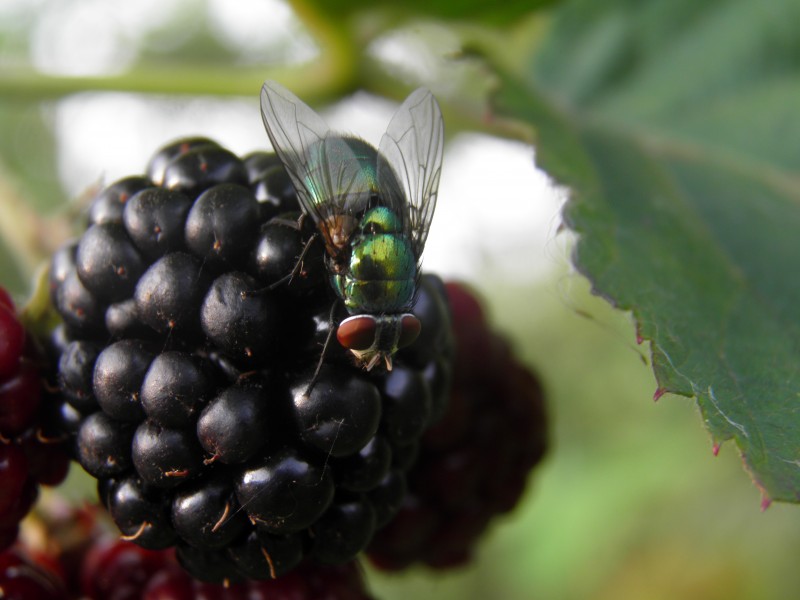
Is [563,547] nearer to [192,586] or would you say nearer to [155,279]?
[192,586]

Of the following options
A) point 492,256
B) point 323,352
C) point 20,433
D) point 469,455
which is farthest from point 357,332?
point 492,256

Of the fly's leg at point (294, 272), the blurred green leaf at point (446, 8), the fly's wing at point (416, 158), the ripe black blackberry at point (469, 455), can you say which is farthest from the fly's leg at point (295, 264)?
the blurred green leaf at point (446, 8)

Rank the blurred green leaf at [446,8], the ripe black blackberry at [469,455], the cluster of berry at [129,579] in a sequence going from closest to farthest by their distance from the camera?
1. the cluster of berry at [129,579]
2. the ripe black blackberry at [469,455]
3. the blurred green leaf at [446,8]

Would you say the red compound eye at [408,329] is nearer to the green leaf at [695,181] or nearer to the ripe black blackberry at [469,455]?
the green leaf at [695,181]

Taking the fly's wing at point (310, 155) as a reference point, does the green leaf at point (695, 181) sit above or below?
below

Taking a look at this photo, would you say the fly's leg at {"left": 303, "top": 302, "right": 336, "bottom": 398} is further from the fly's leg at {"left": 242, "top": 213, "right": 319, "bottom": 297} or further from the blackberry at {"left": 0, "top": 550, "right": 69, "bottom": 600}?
the blackberry at {"left": 0, "top": 550, "right": 69, "bottom": 600}

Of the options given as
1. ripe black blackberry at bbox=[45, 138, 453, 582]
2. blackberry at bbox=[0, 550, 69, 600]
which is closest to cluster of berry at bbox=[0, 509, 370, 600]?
blackberry at bbox=[0, 550, 69, 600]
